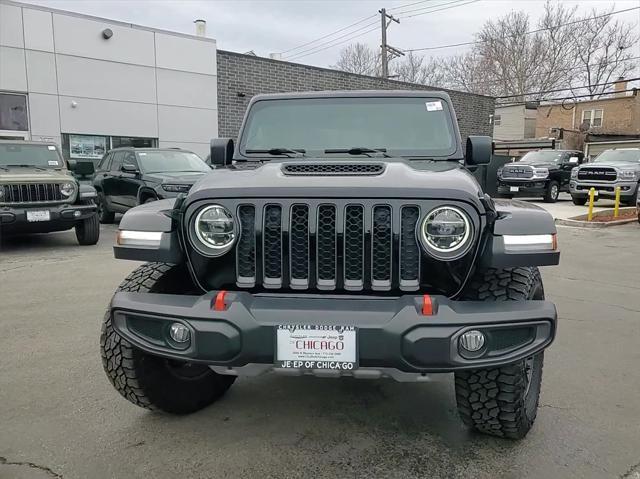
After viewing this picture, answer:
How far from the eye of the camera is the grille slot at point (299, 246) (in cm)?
A: 233

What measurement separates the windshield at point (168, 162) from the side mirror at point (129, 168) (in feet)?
0.44

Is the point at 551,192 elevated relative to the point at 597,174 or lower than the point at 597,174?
lower

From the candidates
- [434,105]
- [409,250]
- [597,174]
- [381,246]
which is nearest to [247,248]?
[381,246]

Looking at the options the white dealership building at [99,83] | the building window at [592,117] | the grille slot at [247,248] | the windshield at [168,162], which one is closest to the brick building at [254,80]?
the white dealership building at [99,83]

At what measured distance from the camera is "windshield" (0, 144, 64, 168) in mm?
8562

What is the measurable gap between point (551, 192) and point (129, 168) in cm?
1344

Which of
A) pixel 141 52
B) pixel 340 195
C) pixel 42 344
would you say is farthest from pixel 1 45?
pixel 340 195

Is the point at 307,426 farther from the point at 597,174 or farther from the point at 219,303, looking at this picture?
the point at 597,174

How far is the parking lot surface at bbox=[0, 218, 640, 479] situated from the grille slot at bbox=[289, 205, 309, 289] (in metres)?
0.88

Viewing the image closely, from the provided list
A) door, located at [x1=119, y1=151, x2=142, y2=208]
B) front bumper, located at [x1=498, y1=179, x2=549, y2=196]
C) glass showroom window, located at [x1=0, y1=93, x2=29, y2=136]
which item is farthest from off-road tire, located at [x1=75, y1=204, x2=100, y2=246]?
front bumper, located at [x1=498, y1=179, x2=549, y2=196]

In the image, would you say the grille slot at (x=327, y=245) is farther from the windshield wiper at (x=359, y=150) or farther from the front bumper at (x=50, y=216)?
the front bumper at (x=50, y=216)

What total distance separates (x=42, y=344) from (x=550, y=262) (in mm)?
3677

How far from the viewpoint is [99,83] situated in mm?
14211

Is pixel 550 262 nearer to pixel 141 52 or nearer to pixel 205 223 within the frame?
pixel 205 223
